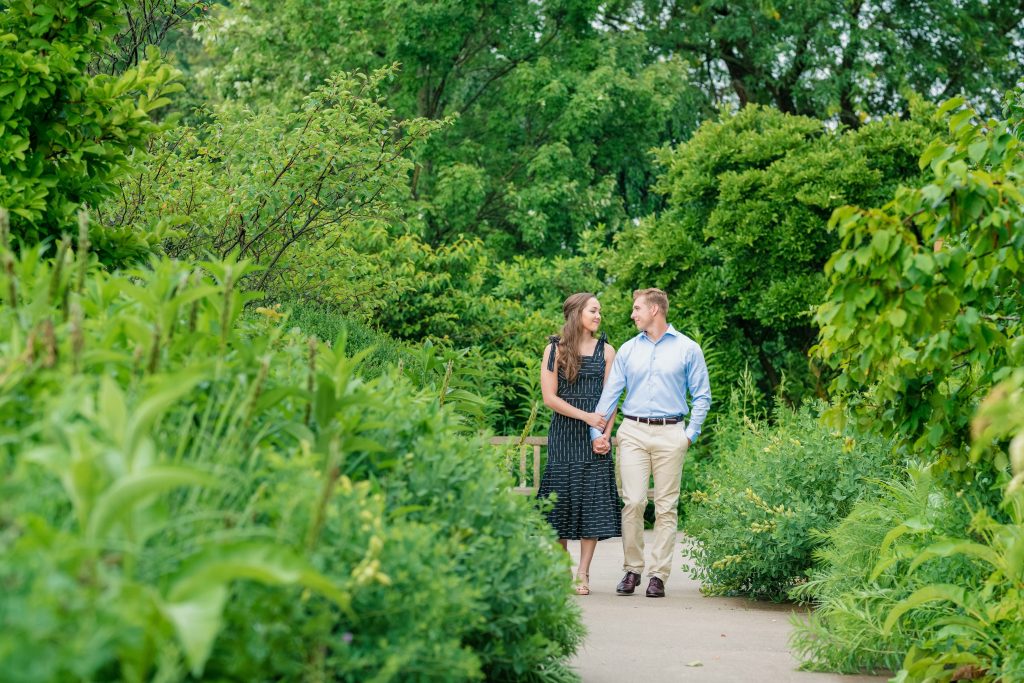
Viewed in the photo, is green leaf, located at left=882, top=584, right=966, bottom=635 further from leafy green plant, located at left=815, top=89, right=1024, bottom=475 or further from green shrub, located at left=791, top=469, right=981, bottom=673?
leafy green plant, located at left=815, top=89, right=1024, bottom=475

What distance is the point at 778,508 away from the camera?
24.0ft

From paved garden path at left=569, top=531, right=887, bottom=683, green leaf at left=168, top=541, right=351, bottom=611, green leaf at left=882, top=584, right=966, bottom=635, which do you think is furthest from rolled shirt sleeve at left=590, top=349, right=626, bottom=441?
green leaf at left=168, top=541, right=351, bottom=611

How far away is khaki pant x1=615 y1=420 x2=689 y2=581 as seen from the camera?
26.2 feet

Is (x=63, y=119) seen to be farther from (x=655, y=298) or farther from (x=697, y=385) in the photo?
(x=697, y=385)

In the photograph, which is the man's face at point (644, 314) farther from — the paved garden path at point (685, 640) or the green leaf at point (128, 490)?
the green leaf at point (128, 490)

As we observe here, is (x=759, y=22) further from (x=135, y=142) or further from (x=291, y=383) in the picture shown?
(x=291, y=383)

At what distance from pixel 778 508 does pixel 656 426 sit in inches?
43.8

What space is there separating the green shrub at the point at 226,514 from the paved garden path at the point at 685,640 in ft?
4.65

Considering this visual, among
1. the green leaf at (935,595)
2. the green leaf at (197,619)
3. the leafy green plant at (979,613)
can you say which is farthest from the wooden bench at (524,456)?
the green leaf at (197,619)

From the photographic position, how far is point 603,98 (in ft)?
56.2

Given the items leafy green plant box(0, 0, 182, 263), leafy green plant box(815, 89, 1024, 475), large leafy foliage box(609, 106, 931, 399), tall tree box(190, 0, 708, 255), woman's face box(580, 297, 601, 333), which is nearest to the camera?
leafy green plant box(815, 89, 1024, 475)

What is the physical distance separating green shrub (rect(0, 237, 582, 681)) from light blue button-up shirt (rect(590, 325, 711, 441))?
12.6ft

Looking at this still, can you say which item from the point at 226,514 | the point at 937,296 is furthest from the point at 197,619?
the point at 937,296

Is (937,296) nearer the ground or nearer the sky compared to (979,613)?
nearer the sky
